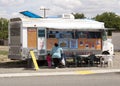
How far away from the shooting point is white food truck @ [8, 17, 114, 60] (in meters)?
22.7

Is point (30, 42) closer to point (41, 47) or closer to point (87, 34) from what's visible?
point (41, 47)

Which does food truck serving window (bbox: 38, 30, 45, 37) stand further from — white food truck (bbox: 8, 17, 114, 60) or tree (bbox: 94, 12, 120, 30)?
tree (bbox: 94, 12, 120, 30)

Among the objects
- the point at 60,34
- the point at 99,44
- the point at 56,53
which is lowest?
the point at 56,53

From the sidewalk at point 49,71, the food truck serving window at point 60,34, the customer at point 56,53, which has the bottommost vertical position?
the sidewalk at point 49,71

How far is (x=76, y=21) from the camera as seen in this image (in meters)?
23.8

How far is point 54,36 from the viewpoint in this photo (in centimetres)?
2356

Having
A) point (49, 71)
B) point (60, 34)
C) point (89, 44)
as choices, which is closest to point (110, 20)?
point (89, 44)

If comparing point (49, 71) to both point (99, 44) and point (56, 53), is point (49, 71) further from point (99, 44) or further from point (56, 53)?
point (99, 44)

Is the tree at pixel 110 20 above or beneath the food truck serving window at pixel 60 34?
above

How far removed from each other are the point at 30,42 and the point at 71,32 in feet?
9.23

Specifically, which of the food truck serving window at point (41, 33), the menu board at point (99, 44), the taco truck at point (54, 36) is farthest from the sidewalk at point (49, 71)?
the menu board at point (99, 44)

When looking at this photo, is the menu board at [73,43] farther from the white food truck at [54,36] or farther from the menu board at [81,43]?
the menu board at [81,43]

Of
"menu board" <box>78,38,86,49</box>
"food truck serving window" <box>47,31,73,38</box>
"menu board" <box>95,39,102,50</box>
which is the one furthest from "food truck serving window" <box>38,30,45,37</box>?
"menu board" <box>95,39,102,50</box>

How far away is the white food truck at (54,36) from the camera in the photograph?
74.4ft
